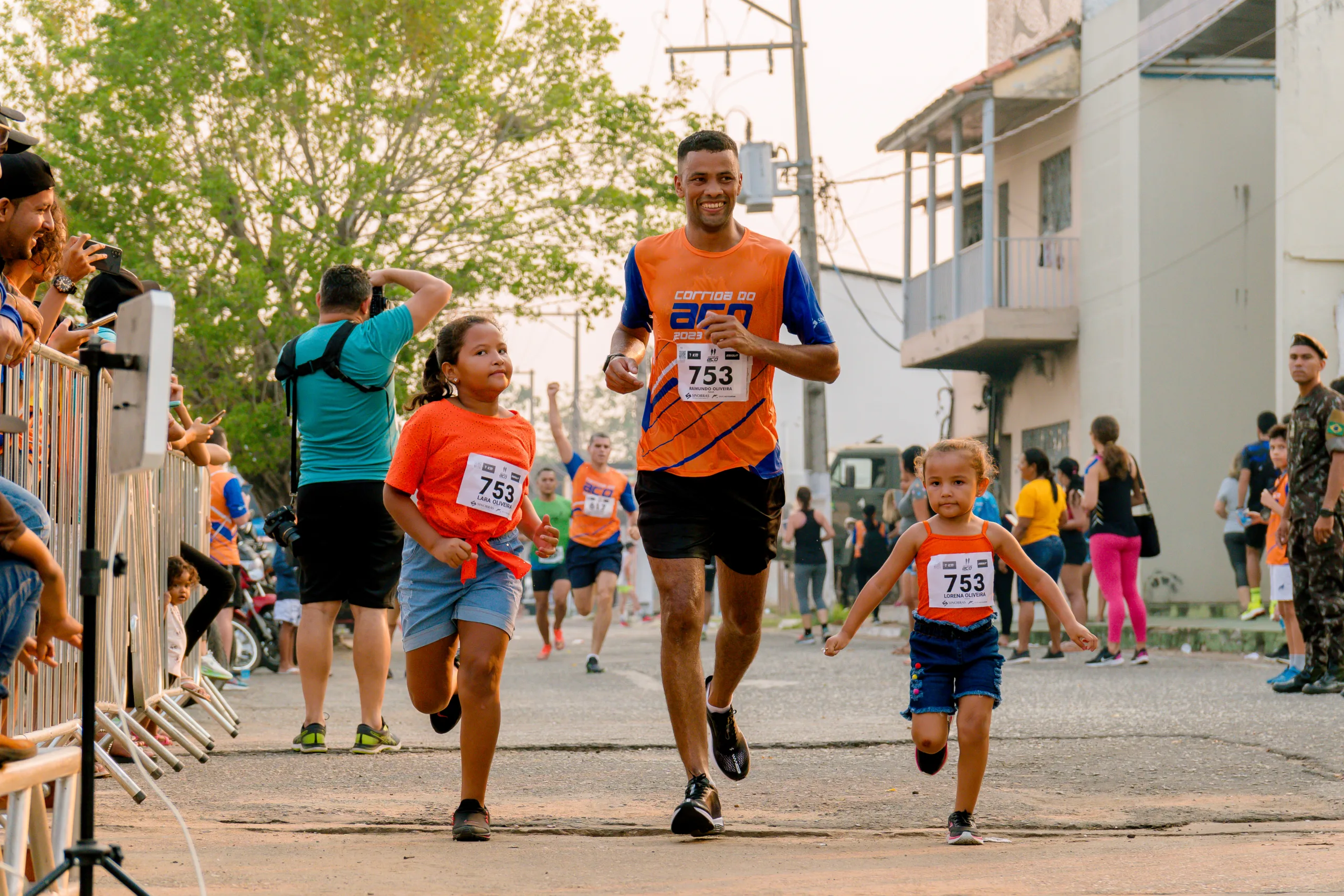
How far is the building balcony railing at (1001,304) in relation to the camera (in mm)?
24312

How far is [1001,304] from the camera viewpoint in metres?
25.4

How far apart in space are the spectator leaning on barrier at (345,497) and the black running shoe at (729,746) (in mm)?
2130

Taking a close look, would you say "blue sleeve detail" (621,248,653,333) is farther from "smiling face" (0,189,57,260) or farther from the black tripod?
the black tripod

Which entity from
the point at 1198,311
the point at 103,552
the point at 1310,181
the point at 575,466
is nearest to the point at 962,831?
the point at 103,552

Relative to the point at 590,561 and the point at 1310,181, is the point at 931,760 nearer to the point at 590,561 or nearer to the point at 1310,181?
A: the point at 590,561

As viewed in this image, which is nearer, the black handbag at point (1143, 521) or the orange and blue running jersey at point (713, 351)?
the orange and blue running jersey at point (713, 351)

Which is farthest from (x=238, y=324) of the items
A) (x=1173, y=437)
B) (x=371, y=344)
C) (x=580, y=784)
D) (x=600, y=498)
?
(x=580, y=784)

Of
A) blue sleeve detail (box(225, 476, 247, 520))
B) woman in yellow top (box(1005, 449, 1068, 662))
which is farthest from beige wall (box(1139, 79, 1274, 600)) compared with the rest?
blue sleeve detail (box(225, 476, 247, 520))

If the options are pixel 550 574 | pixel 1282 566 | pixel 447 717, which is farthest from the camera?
pixel 550 574

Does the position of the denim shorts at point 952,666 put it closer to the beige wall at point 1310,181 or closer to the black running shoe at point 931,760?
the black running shoe at point 931,760

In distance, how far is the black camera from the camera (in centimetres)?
748

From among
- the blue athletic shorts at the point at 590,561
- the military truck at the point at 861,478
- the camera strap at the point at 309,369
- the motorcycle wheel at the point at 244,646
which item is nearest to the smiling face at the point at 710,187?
the camera strap at the point at 309,369

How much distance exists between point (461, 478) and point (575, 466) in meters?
9.57

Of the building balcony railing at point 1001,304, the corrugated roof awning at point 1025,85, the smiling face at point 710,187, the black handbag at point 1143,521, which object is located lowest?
the black handbag at point 1143,521
